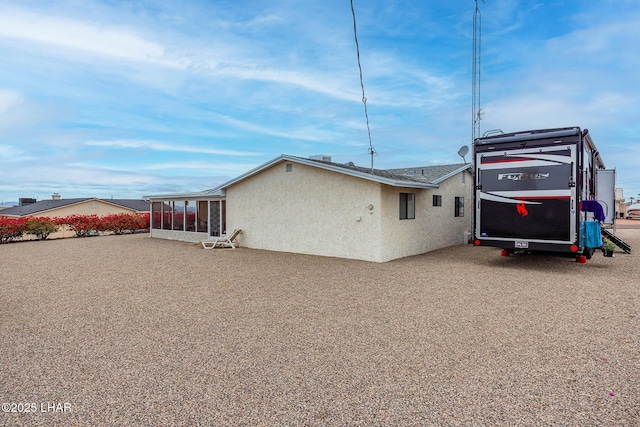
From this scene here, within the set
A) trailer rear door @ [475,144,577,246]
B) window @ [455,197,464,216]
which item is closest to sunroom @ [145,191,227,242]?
window @ [455,197,464,216]

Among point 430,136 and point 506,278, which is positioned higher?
point 430,136

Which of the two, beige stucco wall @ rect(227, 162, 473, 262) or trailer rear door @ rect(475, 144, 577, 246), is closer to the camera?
trailer rear door @ rect(475, 144, 577, 246)

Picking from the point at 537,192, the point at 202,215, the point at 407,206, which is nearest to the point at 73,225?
Answer: the point at 202,215

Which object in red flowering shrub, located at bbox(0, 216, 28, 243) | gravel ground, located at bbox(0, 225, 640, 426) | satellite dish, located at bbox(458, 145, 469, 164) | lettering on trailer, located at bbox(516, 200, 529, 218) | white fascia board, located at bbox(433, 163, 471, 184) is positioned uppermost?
satellite dish, located at bbox(458, 145, 469, 164)

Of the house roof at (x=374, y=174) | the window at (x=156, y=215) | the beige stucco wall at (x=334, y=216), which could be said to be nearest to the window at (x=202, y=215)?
the house roof at (x=374, y=174)

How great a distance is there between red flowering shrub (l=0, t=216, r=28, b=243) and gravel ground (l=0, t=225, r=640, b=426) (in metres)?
11.4

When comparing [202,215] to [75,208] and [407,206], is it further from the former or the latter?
[75,208]

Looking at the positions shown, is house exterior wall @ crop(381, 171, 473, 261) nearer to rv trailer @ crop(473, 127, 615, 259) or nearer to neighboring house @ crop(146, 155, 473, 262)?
neighboring house @ crop(146, 155, 473, 262)

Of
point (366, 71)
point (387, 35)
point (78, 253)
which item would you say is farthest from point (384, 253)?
point (78, 253)

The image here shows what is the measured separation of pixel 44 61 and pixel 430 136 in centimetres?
1660

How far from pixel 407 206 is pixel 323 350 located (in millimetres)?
8418

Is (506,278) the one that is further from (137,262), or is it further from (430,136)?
(430,136)

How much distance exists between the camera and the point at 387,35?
899 centimetres

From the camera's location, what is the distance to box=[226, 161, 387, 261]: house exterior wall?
10.8 m
